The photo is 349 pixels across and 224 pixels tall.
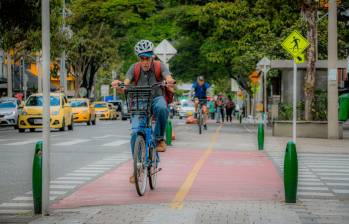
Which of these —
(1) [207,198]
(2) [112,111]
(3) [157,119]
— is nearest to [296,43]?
(3) [157,119]

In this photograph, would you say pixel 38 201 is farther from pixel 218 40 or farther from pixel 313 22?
pixel 218 40

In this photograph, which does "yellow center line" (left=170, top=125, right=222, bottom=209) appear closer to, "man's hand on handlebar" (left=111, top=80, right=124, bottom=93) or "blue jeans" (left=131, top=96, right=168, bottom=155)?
"blue jeans" (left=131, top=96, right=168, bottom=155)

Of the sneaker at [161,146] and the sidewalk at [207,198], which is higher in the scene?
the sneaker at [161,146]

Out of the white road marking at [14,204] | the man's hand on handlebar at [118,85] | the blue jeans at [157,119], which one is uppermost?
the man's hand on handlebar at [118,85]

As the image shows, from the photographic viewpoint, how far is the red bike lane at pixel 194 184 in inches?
425

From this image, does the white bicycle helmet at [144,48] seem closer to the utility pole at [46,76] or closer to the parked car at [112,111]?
the utility pole at [46,76]

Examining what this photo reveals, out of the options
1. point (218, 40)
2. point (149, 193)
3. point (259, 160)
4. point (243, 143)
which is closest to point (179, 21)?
point (218, 40)

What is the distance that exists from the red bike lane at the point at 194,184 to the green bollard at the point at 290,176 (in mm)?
464

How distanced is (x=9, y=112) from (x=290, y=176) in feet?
119

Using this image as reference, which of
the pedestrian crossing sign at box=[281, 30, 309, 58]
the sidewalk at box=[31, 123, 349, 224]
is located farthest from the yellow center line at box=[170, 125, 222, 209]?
the pedestrian crossing sign at box=[281, 30, 309, 58]

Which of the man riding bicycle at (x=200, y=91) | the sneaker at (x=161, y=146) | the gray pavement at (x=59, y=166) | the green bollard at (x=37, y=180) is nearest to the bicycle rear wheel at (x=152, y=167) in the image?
the sneaker at (x=161, y=146)

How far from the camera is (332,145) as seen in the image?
25203mm

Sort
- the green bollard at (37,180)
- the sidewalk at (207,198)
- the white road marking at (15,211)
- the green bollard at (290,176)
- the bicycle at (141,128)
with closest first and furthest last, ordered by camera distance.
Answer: the sidewalk at (207,198)
the green bollard at (37,180)
the white road marking at (15,211)
the green bollard at (290,176)
the bicycle at (141,128)

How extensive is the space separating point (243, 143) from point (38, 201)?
16.4 m
